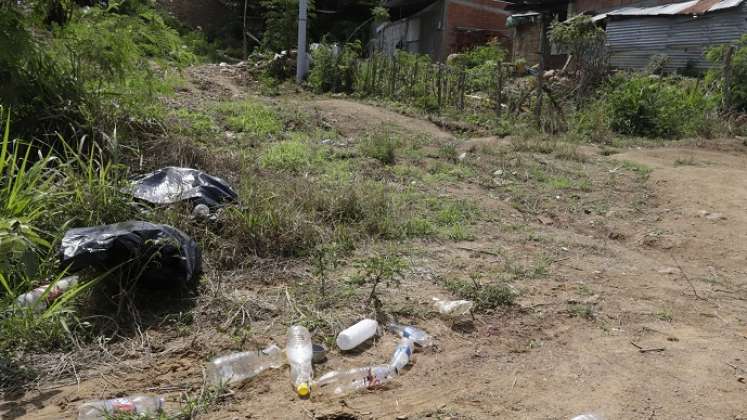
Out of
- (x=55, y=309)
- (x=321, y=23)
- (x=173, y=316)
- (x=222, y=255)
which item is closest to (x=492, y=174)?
(x=222, y=255)

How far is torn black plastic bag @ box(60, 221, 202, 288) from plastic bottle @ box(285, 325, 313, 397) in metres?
0.62

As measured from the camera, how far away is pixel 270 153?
17.3 feet

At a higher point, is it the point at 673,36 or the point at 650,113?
the point at 673,36

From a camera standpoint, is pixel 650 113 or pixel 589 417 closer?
pixel 589 417

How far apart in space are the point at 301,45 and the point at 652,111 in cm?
628

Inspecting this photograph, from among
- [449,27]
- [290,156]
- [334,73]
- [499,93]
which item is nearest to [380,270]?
[290,156]

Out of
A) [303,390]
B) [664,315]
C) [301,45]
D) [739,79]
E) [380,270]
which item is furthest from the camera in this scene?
[301,45]

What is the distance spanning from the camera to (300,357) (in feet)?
7.06

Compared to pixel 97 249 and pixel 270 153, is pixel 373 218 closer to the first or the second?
pixel 97 249

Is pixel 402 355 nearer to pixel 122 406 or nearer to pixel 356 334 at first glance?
pixel 356 334

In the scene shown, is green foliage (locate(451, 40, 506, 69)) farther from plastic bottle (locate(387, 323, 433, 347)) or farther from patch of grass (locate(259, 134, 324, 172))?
plastic bottle (locate(387, 323, 433, 347))

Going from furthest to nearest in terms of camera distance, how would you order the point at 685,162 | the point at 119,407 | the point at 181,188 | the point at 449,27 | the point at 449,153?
Result: the point at 449,27, the point at 685,162, the point at 449,153, the point at 181,188, the point at 119,407

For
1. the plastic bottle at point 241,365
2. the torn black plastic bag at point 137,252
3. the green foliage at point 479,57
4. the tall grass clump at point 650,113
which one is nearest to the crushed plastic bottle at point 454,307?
the plastic bottle at point 241,365

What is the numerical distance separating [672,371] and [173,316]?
6.69ft
